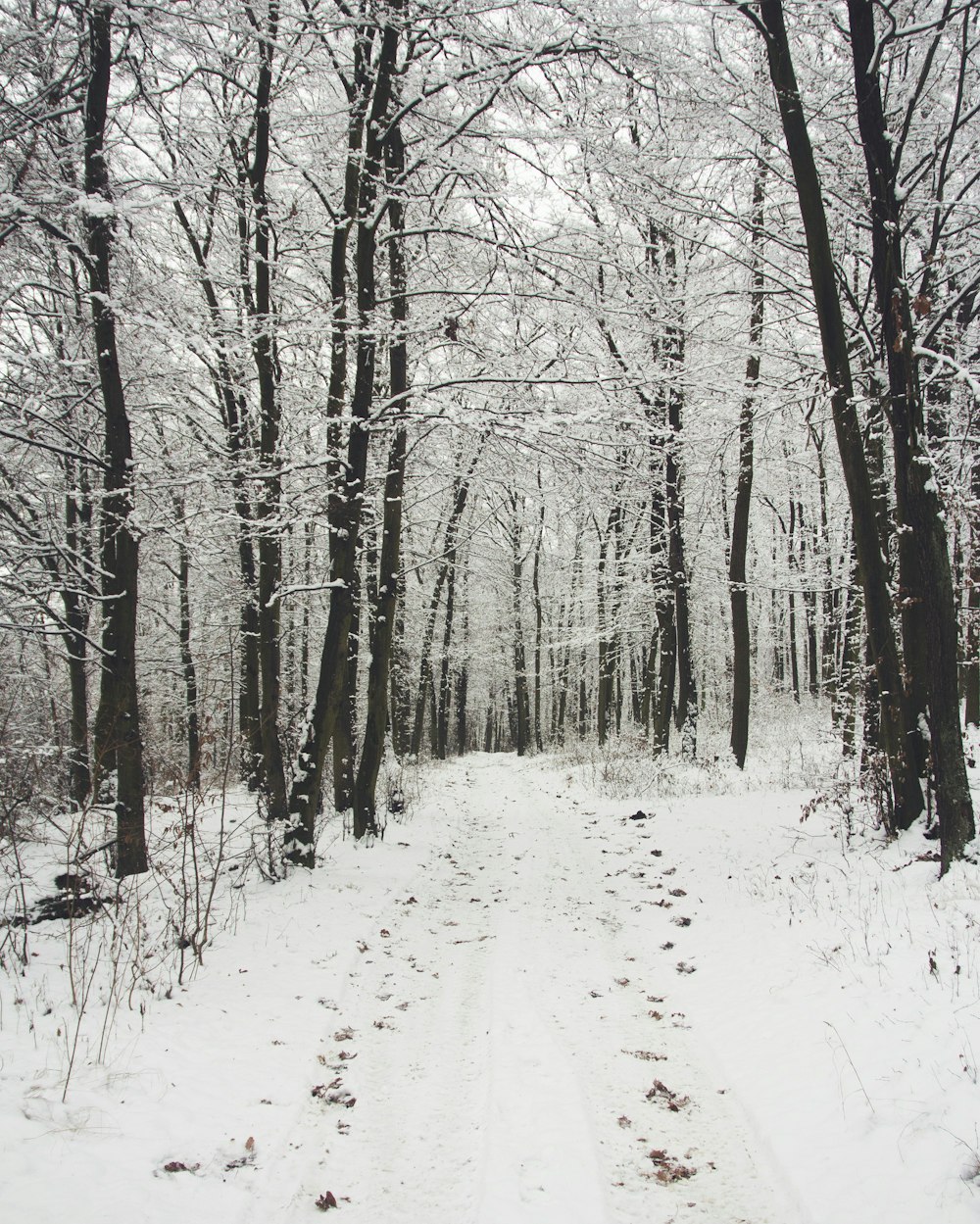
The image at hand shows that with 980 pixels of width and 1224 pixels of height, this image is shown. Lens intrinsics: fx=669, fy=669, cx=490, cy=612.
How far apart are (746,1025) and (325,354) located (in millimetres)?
9279

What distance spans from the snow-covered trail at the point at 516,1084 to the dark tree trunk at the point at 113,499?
260cm

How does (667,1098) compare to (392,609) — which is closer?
(667,1098)

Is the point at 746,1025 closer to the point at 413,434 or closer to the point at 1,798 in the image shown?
the point at 1,798

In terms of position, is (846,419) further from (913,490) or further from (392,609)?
(392,609)

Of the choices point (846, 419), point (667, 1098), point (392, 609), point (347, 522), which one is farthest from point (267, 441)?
point (667, 1098)

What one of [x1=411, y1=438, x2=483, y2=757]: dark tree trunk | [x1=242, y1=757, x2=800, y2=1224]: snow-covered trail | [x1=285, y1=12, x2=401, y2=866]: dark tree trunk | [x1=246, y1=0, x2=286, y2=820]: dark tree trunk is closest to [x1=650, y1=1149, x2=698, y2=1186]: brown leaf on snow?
[x1=242, y1=757, x2=800, y2=1224]: snow-covered trail

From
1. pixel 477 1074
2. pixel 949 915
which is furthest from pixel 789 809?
pixel 477 1074

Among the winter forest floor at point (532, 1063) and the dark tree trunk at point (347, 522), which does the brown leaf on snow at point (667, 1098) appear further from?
the dark tree trunk at point (347, 522)

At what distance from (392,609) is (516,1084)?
705 cm

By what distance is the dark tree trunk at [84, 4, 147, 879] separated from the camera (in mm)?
6598

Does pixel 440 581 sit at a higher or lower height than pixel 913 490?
higher

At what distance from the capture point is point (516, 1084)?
3.72 meters

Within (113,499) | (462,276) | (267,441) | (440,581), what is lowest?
(113,499)

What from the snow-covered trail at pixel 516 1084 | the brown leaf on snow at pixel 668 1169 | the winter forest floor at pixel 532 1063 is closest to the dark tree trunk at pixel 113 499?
the winter forest floor at pixel 532 1063
